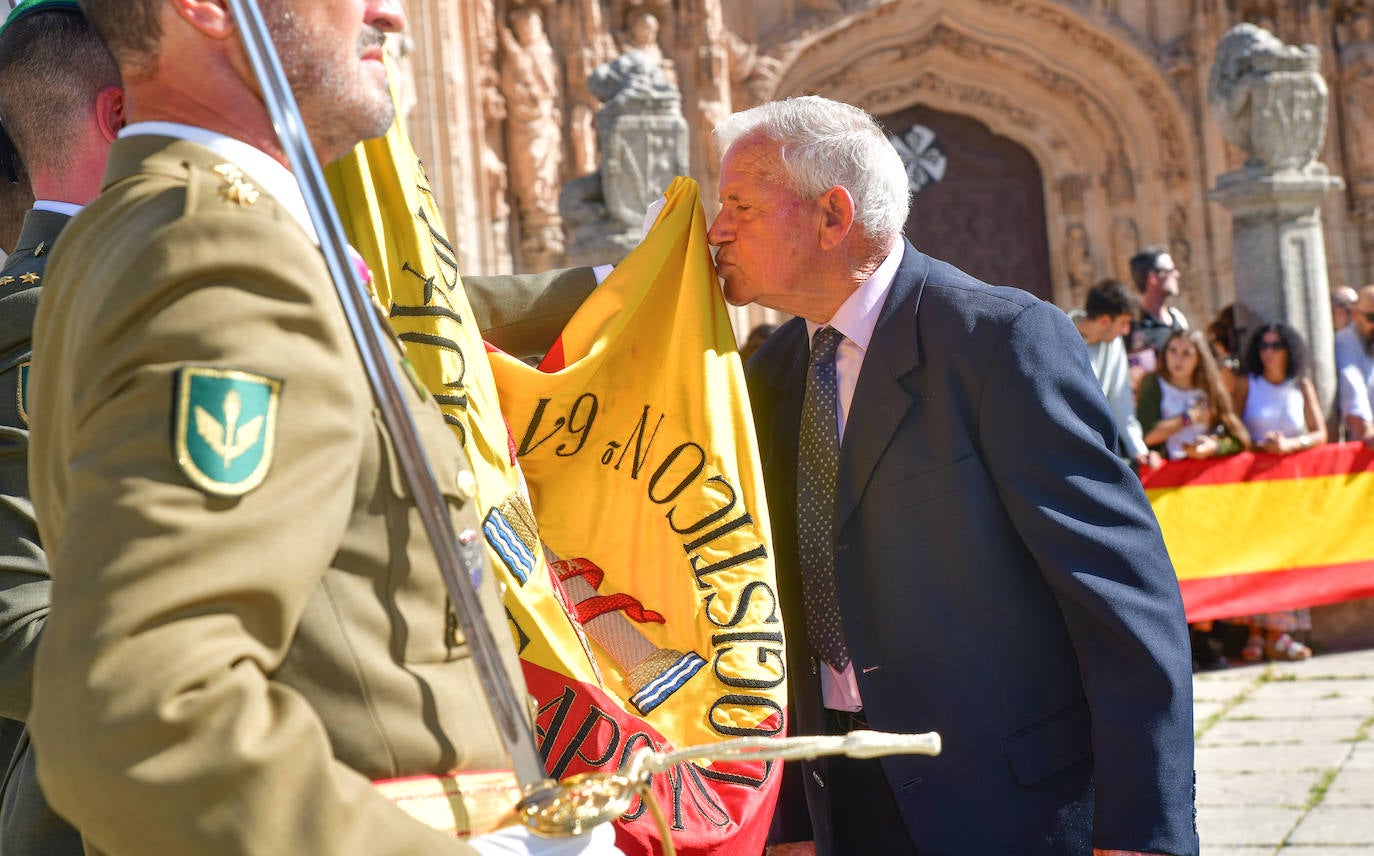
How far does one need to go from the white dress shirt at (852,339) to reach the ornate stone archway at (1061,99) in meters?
10.6

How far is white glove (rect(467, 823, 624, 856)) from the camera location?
1220 mm

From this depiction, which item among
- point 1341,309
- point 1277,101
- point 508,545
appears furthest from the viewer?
point 1341,309

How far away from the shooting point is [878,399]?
7.85 ft

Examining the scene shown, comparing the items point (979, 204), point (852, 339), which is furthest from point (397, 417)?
point (979, 204)

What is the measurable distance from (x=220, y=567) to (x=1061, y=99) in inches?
530

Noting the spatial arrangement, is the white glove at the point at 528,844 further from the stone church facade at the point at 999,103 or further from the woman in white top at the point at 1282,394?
the stone church facade at the point at 999,103

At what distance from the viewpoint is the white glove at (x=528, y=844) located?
48.0 inches

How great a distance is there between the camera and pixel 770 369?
2.74 metres

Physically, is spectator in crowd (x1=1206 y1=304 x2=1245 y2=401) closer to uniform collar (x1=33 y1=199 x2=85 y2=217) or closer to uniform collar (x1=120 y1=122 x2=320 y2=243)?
uniform collar (x1=33 y1=199 x2=85 y2=217)

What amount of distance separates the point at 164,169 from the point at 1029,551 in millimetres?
1476

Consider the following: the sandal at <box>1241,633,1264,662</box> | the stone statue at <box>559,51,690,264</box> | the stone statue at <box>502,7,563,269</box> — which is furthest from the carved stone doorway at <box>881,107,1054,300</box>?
the stone statue at <box>559,51,690,264</box>

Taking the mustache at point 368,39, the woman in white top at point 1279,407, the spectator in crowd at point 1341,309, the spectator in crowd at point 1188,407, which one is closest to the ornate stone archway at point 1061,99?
the spectator in crowd at point 1341,309

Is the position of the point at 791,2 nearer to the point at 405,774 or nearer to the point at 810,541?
the point at 810,541

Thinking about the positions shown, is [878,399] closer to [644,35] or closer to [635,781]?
[635,781]
